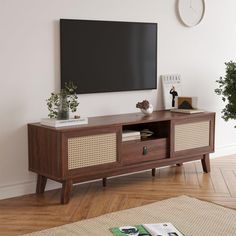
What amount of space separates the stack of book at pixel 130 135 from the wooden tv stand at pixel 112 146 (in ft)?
0.13

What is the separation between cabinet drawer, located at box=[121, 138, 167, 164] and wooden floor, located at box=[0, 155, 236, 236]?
0.80 feet

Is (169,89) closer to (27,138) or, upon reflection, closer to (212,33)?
(212,33)

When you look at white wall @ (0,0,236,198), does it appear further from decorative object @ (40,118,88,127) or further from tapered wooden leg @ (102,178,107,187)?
tapered wooden leg @ (102,178,107,187)

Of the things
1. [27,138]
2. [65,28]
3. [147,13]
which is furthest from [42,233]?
[147,13]

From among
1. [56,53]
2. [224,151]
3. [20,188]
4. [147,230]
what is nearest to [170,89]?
[224,151]

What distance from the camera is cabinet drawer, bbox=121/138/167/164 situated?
416 centimetres

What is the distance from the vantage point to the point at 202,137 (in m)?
4.71

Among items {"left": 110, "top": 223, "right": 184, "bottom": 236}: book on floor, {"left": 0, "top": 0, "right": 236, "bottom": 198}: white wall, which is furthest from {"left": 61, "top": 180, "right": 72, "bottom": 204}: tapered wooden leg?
{"left": 110, "top": 223, "right": 184, "bottom": 236}: book on floor

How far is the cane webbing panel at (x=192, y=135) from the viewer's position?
4.50m

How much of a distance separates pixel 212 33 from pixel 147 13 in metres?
0.93

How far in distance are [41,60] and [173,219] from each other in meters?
1.65

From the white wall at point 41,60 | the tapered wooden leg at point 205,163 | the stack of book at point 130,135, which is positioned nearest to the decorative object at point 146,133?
the stack of book at point 130,135

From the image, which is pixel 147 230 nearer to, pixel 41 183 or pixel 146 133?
pixel 41 183

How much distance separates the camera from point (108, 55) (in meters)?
4.40
